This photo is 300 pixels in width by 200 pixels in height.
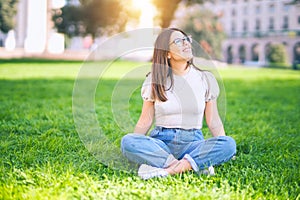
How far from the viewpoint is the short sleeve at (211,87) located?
8.27ft

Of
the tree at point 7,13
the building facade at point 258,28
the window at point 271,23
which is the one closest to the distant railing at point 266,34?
the building facade at point 258,28

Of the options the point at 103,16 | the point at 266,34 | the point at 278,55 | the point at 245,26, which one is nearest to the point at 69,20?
the point at 103,16

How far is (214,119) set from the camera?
256cm

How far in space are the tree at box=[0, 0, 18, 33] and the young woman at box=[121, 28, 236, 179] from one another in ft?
49.0

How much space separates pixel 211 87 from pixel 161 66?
14.7 inches

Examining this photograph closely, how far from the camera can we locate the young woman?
229 cm

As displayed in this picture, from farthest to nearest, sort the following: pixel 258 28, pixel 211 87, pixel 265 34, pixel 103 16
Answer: pixel 258 28
pixel 265 34
pixel 103 16
pixel 211 87

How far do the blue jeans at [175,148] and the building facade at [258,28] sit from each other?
41.5 meters

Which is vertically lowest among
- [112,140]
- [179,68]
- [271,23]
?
[112,140]

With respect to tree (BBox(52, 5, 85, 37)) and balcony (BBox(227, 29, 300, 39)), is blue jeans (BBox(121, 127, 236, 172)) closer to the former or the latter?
tree (BBox(52, 5, 85, 37))

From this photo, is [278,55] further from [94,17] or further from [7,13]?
[7,13]

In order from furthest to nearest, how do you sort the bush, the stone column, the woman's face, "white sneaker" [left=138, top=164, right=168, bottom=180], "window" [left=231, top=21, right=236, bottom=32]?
"window" [left=231, top=21, right=236, bottom=32] → the bush → the stone column → the woman's face → "white sneaker" [left=138, top=164, right=168, bottom=180]

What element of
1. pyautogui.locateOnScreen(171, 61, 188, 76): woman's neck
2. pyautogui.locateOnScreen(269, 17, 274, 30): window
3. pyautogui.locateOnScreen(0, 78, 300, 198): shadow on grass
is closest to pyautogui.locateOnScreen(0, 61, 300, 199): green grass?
pyautogui.locateOnScreen(0, 78, 300, 198): shadow on grass

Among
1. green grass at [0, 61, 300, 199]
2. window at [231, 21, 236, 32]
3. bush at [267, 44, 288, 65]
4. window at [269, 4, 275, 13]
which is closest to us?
green grass at [0, 61, 300, 199]
